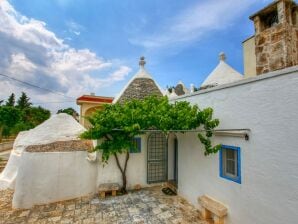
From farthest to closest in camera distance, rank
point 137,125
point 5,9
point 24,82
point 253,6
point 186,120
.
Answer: point 24,82 < point 5,9 < point 253,6 < point 137,125 < point 186,120

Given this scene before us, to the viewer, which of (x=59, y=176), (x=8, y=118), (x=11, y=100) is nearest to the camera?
(x=59, y=176)

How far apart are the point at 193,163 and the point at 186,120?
2.27 metres

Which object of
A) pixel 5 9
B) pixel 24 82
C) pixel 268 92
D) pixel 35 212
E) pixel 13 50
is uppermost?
pixel 5 9

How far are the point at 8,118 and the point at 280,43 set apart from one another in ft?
95.5

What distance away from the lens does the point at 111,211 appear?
263 inches

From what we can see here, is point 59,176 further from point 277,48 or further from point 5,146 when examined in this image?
point 5,146

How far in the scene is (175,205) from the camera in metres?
7.19

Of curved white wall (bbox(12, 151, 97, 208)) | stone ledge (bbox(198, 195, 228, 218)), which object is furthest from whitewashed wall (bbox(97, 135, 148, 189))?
stone ledge (bbox(198, 195, 228, 218))

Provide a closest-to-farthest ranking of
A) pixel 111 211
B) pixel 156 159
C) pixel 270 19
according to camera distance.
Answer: pixel 111 211
pixel 270 19
pixel 156 159

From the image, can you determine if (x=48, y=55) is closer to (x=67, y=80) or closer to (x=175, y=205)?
(x=67, y=80)

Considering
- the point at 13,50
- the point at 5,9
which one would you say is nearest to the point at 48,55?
the point at 13,50

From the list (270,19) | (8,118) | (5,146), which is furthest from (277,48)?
(8,118)

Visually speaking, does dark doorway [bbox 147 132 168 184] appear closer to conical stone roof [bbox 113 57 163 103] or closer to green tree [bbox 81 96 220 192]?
green tree [bbox 81 96 220 192]

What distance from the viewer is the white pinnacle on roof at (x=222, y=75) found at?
9789 millimetres
